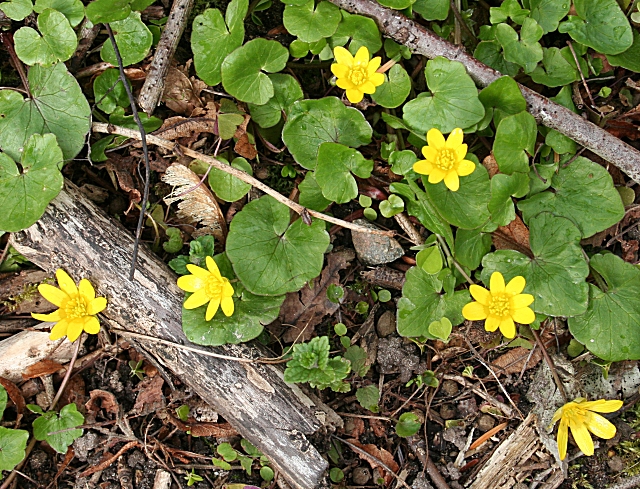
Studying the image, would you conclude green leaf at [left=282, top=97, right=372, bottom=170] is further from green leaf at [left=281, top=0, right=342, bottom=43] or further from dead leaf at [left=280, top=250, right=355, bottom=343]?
dead leaf at [left=280, top=250, right=355, bottom=343]

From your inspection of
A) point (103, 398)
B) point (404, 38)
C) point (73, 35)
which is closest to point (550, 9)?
point (404, 38)

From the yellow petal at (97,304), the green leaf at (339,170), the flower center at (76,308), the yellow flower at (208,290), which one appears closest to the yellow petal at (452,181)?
the green leaf at (339,170)

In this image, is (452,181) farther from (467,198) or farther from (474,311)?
(474,311)

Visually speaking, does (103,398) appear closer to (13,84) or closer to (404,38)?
(13,84)

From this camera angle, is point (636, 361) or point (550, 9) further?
point (636, 361)

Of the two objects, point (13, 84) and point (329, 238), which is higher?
point (13, 84)

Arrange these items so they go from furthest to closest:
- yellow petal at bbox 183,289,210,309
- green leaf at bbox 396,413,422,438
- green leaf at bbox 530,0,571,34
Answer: green leaf at bbox 396,413,422,438 < green leaf at bbox 530,0,571,34 < yellow petal at bbox 183,289,210,309

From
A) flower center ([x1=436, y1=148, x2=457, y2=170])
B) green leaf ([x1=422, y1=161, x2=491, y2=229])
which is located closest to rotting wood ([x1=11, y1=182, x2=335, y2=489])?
green leaf ([x1=422, y1=161, x2=491, y2=229])
